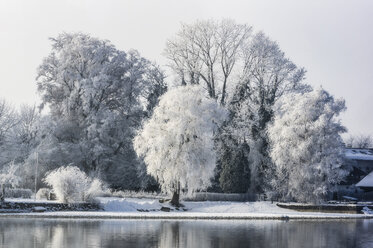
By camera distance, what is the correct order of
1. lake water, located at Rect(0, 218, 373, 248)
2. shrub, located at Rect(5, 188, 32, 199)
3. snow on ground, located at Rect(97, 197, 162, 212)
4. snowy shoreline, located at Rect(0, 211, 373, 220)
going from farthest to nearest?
1. shrub, located at Rect(5, 188, 32, 199)
2. snow on ground, located at Rect(97, 197, 162, 212)
3. snowy shoreline, located at Rect(0, 211, 373, 220)
4. lake water, located at Rect(0, 218, 373, 248)

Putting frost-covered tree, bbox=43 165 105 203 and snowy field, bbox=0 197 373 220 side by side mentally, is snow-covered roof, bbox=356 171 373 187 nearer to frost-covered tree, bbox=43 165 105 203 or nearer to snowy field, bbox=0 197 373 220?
snowy field, bbox=0 197 373 220

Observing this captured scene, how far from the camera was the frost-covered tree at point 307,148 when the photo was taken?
1891 inches

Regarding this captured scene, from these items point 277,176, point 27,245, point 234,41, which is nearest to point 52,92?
point 234,41

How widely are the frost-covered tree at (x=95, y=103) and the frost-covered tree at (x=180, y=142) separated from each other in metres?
8.67

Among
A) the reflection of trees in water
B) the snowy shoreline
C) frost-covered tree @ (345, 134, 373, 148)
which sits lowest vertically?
the reflection of trees in water

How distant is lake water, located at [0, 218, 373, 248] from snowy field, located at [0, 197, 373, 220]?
2733mm

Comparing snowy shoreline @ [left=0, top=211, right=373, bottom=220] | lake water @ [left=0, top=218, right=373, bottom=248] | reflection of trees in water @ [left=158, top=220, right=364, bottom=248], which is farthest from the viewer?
snowy shoreline @ [left=0, top=211, right=373, bottom=220]

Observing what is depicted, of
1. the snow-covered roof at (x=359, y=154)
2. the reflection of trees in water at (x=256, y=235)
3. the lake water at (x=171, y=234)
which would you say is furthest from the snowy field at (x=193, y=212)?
the snow-covered roof at (x=359, y=154)

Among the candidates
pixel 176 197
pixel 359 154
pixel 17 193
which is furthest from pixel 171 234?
pixel 359 154

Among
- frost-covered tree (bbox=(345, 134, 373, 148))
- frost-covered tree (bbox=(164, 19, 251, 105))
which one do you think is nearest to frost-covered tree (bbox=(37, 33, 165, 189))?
frost-covered tree (bbox=(164, 19, 251, 105))

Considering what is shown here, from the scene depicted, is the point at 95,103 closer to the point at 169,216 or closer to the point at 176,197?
the point at 176,197

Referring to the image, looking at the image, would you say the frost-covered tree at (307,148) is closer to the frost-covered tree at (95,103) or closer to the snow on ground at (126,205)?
the snow on ground at (126,205)

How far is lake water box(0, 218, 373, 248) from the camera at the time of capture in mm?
23969

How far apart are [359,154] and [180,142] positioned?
27.3 meters
